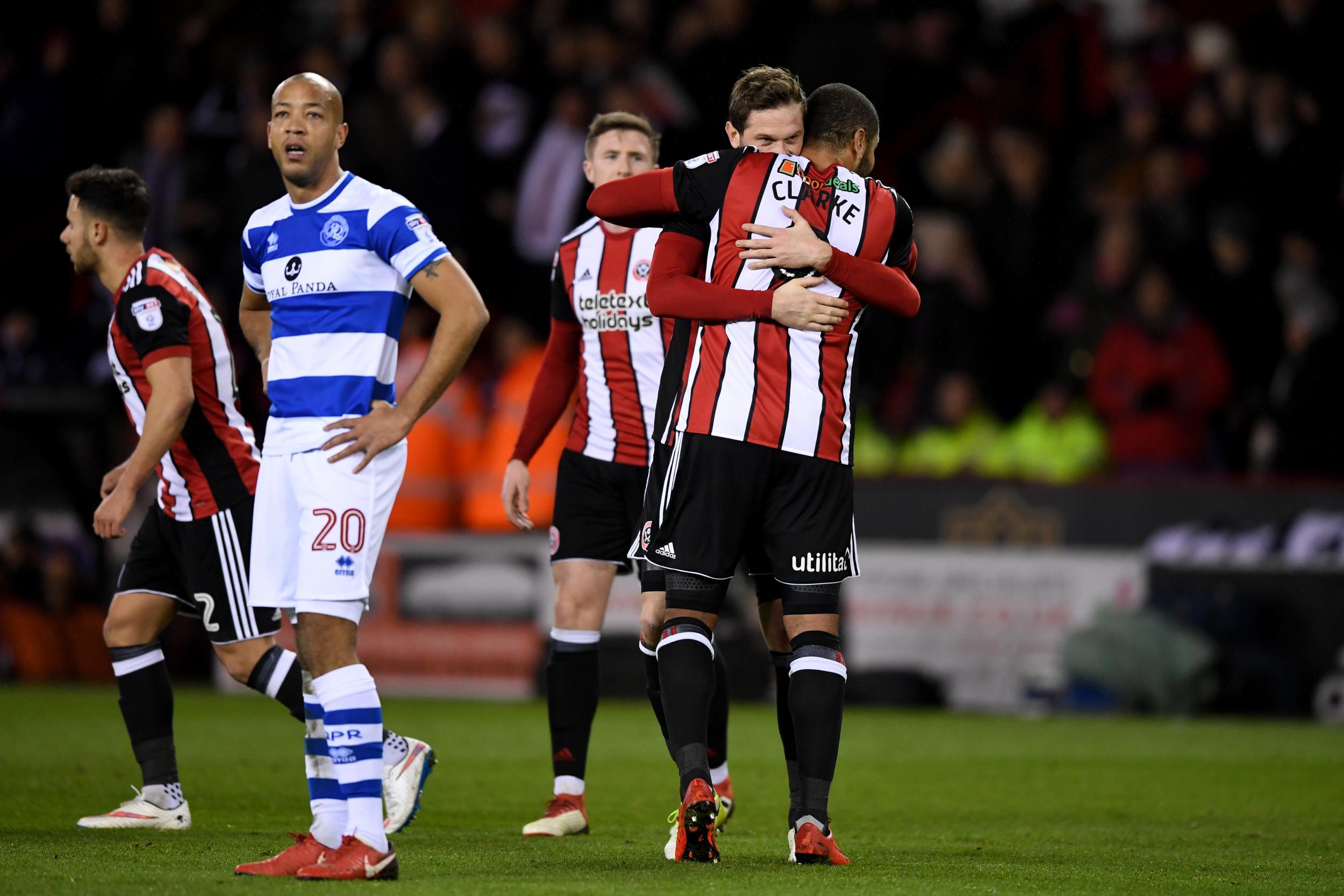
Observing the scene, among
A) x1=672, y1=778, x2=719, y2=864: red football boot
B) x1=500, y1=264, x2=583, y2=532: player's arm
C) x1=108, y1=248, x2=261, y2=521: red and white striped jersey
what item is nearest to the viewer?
x1=672, y1=778, x2=719, y2=864: red football boot

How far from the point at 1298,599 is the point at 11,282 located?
1172 centimetres

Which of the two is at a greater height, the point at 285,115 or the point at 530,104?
the point at 530,104

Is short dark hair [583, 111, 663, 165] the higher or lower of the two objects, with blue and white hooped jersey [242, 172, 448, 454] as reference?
higher

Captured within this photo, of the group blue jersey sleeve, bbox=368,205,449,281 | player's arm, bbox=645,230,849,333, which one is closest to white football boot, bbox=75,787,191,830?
blue jersey sleeve, bbox=368,205,449,281

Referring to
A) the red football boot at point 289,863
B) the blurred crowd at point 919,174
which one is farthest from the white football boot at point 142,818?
the blurred crowd at point 919,174

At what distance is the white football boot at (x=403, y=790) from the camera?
6.10m

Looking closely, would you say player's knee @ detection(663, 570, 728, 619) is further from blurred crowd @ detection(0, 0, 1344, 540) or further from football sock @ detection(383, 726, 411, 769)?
blurred crowd @ detection(0, 0, 1344, 540)

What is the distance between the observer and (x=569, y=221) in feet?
49.1

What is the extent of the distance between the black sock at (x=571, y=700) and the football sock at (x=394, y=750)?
0.57 metres

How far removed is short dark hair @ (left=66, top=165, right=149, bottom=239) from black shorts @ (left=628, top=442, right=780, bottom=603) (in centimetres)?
227

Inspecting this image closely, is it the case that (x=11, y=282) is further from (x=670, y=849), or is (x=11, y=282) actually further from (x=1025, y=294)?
(x=670, y=849)

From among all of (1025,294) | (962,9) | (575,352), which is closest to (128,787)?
(575,352)

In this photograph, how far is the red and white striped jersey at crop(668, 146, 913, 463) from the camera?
5203mm

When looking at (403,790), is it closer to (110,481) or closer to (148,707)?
(148,707)
